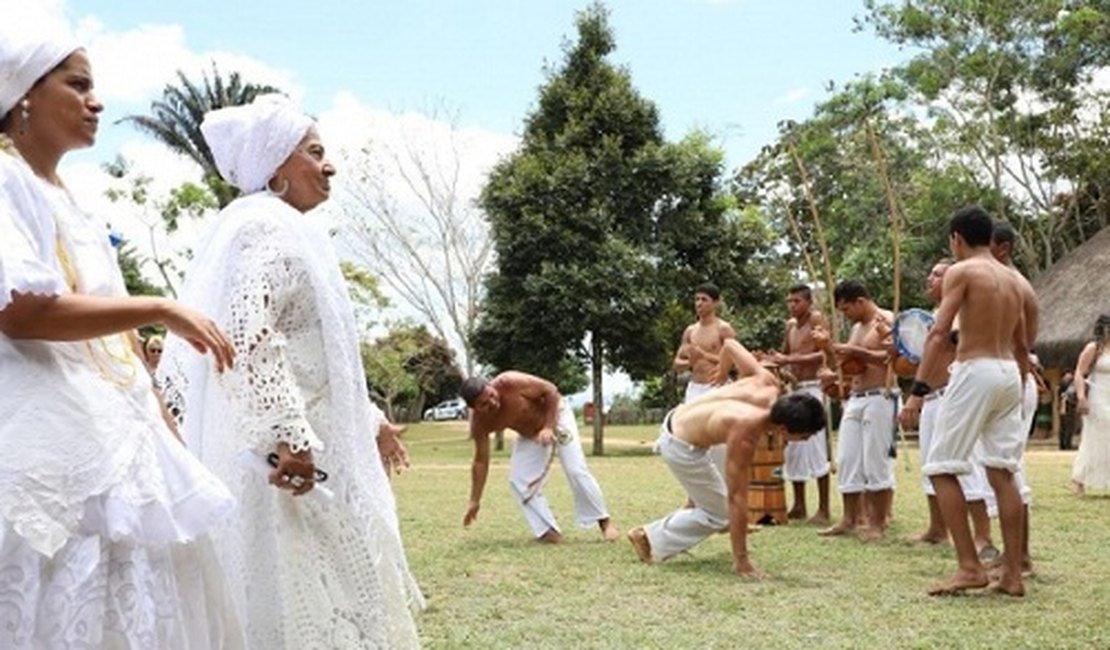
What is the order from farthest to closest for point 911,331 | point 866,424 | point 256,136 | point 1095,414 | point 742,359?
point 1095,414, point 866,424, point 911,331, point 742,359, point 256,136

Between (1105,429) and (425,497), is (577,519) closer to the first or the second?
(425,497)

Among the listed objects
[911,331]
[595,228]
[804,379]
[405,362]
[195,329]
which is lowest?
[195,329]

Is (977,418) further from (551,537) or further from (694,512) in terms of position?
(551,537)

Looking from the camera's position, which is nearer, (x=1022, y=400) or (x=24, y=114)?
(x=24, y=114)

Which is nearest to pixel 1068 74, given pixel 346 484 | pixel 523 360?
pixel 523 360

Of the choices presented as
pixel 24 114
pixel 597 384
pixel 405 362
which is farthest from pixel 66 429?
pixel 405 362

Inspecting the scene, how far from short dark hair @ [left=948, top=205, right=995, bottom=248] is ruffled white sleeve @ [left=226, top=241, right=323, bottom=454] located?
4264 mm

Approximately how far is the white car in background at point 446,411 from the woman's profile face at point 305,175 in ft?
188

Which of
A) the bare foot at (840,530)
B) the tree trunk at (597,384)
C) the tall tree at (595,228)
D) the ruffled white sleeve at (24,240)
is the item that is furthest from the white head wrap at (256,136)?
the tree trunk at (597,384)

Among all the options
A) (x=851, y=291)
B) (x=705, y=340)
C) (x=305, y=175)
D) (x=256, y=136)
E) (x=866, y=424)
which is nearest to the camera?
(x=256, y=136)

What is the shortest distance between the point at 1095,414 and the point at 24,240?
40.5 ft

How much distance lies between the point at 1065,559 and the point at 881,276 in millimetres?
27273

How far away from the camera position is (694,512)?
815 centimetres

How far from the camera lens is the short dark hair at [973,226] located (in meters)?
6.79
